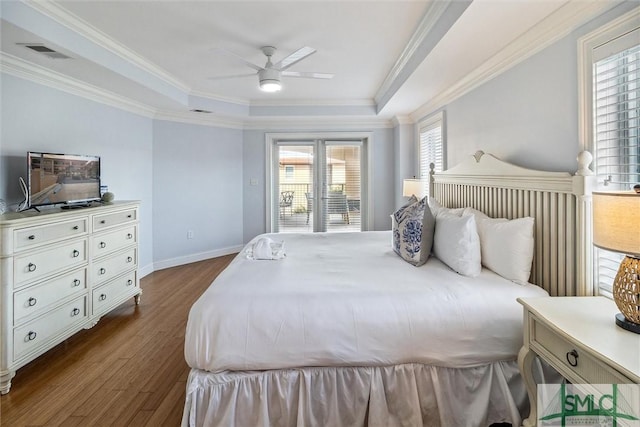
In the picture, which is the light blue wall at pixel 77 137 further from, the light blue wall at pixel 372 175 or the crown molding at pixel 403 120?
the crown molding at pixel 403 120

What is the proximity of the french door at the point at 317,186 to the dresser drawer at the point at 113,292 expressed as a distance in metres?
2.69

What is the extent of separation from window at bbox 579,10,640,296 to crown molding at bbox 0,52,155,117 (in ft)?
13.4

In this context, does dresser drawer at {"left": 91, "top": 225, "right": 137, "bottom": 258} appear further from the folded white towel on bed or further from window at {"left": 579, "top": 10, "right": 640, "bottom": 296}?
window at {"left": 579, "top": 10, "right": 640, "bottom": 296}

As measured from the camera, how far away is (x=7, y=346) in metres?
1.92

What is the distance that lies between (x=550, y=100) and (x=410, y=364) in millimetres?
1853

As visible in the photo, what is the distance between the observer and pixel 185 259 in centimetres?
499

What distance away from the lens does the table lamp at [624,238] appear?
42.7 inches

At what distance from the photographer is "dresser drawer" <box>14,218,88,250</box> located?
2.02 meters

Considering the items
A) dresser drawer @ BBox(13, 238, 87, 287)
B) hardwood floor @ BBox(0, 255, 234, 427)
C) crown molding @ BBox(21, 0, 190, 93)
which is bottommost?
hardwood floor @ BBox(0, 255, 234, 427)

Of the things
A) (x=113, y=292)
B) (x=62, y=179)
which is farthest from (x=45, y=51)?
(x=113, y=292)

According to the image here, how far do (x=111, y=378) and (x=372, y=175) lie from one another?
14.7 ft

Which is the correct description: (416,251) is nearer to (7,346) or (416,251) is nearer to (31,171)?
(7,346)

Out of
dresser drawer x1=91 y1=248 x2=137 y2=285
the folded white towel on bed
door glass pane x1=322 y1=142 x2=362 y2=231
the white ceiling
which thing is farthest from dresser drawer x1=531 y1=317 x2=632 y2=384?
door glass pane x1=322 y1=142 x2=362 y2=231

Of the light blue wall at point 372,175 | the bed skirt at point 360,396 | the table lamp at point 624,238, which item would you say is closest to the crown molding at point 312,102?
the light blue wall at point 372,175
